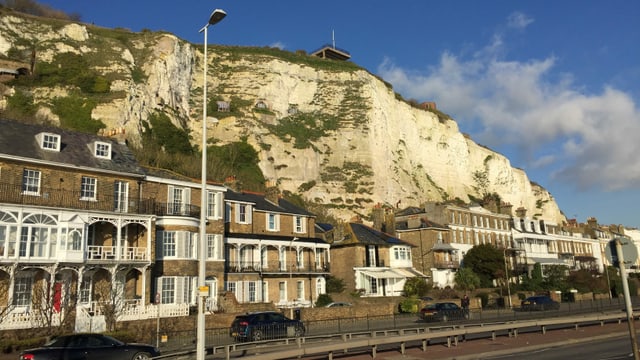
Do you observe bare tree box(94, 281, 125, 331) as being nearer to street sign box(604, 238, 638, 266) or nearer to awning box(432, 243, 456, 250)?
street sign box(604, 238, 638, 266)

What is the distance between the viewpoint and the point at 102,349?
17391mm

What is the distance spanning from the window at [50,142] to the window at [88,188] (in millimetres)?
2473

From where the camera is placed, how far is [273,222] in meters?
42.8

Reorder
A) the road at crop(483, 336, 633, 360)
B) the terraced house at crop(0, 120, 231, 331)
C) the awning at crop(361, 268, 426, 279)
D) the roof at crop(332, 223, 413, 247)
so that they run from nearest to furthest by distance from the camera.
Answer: the road at crop(483, 336, 633, 360)
the terraced house at crop(0, 120, 231, 331)
the awning at crop(361, 268, 426, 279)
the roof at crop(332, 223, 413, 247)

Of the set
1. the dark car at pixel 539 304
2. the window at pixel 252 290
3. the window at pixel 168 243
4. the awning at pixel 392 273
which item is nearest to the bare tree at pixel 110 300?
the window at pixel 168 243

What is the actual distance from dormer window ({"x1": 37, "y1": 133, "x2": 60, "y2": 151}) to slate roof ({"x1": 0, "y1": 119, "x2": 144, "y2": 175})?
26cm

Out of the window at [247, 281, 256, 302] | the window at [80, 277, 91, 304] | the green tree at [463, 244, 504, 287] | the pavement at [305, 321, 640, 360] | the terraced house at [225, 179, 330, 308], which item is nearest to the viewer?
the pavement at [305, 321, 640, 360]

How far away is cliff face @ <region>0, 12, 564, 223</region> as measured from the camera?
7306 centimetres

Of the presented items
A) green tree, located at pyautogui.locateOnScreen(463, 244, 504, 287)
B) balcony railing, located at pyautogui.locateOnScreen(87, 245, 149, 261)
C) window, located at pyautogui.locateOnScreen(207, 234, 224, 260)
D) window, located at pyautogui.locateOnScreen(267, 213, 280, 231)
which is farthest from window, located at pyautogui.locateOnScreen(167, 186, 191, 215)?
green tree, located at pyautogui.locateOnScreen(463, 244, 504, 287)

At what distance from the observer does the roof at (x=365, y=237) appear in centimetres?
4900

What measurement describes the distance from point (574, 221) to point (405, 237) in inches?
2246

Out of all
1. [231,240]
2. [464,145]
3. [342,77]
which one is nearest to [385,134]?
[342,77]

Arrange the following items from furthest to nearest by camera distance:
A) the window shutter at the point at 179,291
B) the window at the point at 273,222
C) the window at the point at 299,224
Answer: the window at the point at 299,224 < the window at the point at 273,222 < the window shutter at the point at 179,291

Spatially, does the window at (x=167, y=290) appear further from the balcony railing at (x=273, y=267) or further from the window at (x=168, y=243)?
the balcony railing at (x=273, y=267)
